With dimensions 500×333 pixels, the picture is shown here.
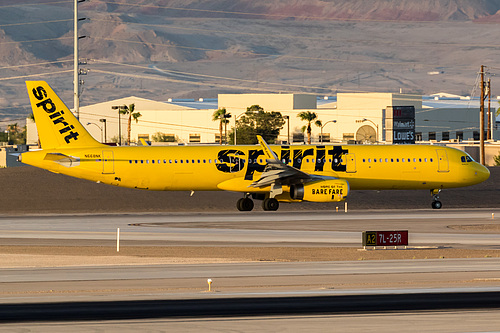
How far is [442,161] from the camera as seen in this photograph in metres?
59.5

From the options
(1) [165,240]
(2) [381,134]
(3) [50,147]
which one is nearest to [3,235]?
(1) [165,240]

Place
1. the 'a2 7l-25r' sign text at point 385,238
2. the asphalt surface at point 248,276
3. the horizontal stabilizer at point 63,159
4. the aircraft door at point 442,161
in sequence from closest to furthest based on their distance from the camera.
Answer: the asphalt surface at point 248,276 → the 'a2 7l-25r' sign text at point 385,238 → the horizontal stabilizer at point 63,159 → the aircraft door at point 442,161

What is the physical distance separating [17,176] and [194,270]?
50556mm

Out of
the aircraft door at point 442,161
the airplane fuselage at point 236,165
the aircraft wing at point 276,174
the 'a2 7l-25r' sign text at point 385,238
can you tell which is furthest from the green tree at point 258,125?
the 'a2 7l-25r' sign text at point 385,238

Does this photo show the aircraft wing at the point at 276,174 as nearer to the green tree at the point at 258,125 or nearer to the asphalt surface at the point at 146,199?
the asphalt surface at the point at 146,199

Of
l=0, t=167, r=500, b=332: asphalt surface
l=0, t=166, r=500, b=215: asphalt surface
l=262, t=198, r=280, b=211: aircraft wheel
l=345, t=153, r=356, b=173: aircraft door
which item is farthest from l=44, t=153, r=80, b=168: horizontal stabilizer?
l=345, t=153, r=356, b=173: aircraft door

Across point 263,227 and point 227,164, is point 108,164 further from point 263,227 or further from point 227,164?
point 263,227

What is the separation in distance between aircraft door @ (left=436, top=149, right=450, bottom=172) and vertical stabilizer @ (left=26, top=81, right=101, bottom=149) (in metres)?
24.7

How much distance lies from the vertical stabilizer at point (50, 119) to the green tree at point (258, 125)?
114m

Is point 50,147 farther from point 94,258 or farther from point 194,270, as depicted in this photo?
point 194,270

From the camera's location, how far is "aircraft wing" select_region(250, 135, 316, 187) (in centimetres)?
5553

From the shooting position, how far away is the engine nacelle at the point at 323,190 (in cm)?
5444

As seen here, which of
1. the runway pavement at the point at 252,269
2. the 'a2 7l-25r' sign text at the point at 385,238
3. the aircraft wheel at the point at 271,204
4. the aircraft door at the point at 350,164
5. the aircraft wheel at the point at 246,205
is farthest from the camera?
the aircraft wheel at the point at 246,205

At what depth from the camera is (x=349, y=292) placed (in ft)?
84.3
